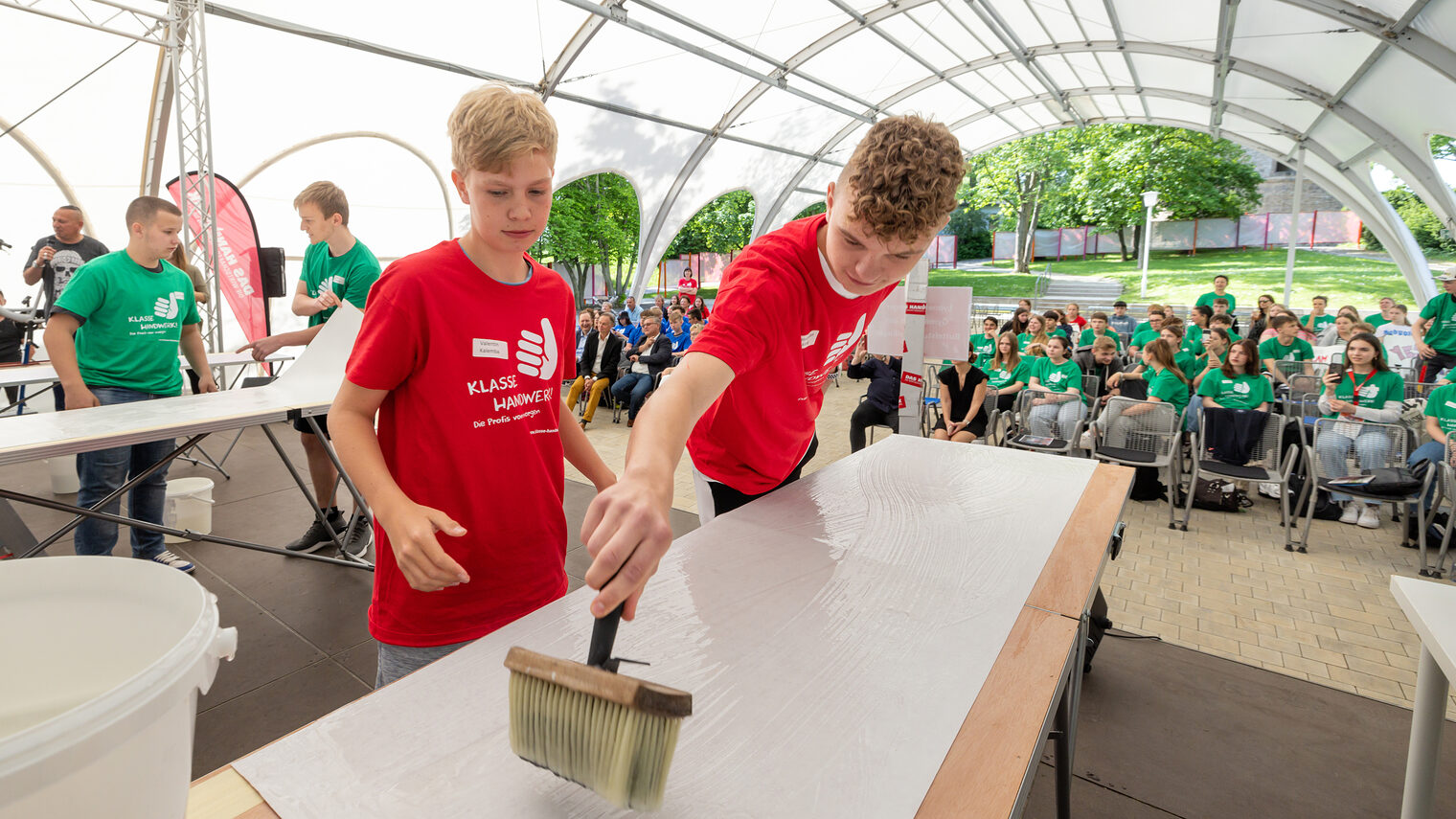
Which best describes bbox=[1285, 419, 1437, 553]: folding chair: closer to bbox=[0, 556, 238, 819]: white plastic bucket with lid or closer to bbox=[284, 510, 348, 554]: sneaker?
bbox=[0, 556, 238, 819]: white plastic bucket with lid

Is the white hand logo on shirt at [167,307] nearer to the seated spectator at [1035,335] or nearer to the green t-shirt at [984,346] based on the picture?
the seated spectator at [1035,335]

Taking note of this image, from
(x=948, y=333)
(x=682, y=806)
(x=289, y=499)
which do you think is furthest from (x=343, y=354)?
(x=682, y=806)

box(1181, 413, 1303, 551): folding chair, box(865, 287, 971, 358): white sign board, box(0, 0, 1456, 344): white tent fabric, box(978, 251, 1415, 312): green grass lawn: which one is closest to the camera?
box(865, 287, 971, 358): white sign board

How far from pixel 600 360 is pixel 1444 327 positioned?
942cm

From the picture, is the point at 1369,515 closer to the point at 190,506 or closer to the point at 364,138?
the point at 190,506

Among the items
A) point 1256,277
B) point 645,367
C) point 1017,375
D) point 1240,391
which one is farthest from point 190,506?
point 1256,277

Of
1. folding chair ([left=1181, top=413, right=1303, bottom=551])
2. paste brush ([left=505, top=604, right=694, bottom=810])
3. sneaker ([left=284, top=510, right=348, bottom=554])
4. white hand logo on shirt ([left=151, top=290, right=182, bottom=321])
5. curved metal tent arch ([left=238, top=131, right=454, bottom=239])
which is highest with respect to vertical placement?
curved metal tent arch ([left=238, top=131, right=454, bottom=239])

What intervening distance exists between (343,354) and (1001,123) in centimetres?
2028

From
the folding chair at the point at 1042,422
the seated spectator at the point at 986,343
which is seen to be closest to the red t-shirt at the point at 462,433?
the folding chair at the point at 1042,422

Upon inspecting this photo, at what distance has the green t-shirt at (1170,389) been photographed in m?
6.09

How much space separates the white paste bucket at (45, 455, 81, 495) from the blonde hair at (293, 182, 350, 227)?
11.2 ft

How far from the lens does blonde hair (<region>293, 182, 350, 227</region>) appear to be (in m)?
3.46

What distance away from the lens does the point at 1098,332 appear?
8.59 m

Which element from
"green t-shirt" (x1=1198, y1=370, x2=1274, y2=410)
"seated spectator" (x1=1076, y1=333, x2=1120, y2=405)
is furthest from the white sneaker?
"seated spectator" (x1=1076, y1=333, x2=1120, y2=405)
